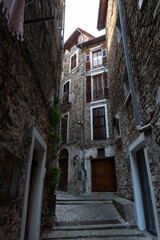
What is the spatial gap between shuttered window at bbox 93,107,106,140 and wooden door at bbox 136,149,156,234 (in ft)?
21.1

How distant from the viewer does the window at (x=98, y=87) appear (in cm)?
1237

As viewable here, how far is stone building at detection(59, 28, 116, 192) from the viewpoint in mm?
10273

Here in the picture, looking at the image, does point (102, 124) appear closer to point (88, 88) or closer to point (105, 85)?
point (105, 85)

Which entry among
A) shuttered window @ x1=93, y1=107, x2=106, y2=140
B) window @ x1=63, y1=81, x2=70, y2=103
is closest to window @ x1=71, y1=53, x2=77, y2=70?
window @ x1=63, y1=81, x2=70, y2=103

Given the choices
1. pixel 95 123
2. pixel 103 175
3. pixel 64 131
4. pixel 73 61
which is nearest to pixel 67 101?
pixel 64 131

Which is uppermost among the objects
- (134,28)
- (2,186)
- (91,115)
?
(91,115)

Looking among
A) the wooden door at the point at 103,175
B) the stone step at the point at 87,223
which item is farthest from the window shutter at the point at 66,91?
the stone step at the point at 87,223

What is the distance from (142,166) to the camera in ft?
14.8

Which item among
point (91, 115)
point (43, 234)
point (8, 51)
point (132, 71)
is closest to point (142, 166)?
point (132, 71)

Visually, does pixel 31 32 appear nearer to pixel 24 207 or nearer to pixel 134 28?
pixel 134 28

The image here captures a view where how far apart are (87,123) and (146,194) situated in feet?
26.2

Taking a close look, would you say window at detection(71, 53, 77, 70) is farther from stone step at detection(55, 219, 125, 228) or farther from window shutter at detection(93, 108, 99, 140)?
stone step at detection(55, 219, 125, 228)

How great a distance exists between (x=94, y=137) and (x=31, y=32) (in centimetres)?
884

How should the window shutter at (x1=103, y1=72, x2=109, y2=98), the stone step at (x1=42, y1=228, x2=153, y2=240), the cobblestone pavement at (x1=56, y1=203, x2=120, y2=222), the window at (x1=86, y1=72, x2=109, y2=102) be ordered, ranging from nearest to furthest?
the stone step at (x1=42, y1=228, x2=153, y2=240)
the cobblestone pavement at (x1=56, y1=203, x2=120, y2=222)
the window shutter at (x1=103, y1=72, x2=109, y2=98)
the window at (x1=86, y1=72, x2=109, y2=102)
